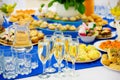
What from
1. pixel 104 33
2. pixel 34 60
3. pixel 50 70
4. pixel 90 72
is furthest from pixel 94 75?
pixel 104 33

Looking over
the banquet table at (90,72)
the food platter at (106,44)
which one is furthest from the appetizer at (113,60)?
the food platter at (106,44)

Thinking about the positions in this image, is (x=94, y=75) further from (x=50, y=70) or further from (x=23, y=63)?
(x=23, y=63)

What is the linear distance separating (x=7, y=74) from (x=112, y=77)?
1.47 ft

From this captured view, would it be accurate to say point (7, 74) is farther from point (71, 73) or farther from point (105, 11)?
point (105, 11)

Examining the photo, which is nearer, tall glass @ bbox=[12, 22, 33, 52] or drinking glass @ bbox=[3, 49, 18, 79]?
drinking glass @ bbox=[3, 49, 18, 79]

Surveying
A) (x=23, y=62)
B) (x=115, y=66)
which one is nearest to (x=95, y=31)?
(x=115, y=66)

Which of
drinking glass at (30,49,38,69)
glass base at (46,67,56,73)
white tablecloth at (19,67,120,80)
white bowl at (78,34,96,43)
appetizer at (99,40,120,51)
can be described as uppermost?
white bowl at (78,34,96,43)

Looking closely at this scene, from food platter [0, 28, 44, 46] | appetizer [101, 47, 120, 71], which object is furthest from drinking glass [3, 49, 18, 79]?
appetizer [101, 47, 120, 71]

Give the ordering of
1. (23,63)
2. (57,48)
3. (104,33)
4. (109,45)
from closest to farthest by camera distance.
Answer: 1. (57,48)
2. (23,63)
3. (109,45)
4. (104,33)

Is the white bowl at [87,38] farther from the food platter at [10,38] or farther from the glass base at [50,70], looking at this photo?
the glass base at [50,70]

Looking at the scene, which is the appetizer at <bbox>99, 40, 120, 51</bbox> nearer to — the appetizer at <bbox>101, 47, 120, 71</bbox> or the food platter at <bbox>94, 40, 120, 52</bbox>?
the food platter at <bbox>94, 40, 120, 52</bbox>

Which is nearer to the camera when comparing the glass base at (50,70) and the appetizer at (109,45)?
the glass base at (50,70)

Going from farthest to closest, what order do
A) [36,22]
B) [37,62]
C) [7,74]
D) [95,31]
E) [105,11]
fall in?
[105,11] → [36,22] → [95,31] → [37,62] → [7,74]

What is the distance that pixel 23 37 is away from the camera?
3.92 feet
